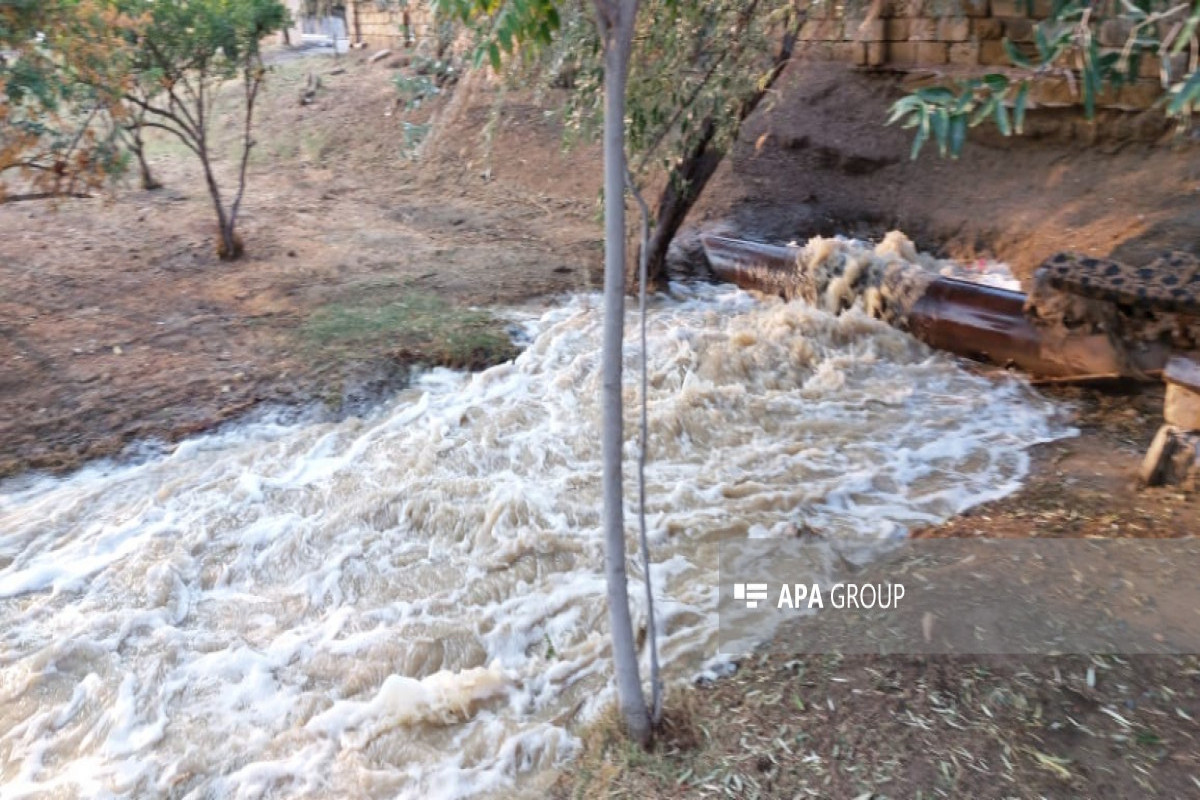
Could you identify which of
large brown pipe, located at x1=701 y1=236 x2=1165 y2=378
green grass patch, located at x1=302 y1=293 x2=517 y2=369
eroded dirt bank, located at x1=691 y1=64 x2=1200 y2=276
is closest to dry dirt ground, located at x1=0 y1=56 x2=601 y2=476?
green grass patch, located at x1=302 y1=293 x2=517 y2=369

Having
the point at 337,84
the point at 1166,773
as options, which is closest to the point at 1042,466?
the point at 1166,773

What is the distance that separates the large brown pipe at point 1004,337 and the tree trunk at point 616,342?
4425mm

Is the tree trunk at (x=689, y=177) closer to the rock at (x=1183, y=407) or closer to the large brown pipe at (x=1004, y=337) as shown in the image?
the large brown pipe at (x=1004, y=337)

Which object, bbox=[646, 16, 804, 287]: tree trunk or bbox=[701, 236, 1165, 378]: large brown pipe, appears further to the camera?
bbox=[646, 16, 804, 287]: tree trunk

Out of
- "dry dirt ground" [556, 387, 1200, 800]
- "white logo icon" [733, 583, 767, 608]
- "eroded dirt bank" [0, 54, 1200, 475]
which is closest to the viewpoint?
"dry dirt ground" [556, 387, 1200, 800]

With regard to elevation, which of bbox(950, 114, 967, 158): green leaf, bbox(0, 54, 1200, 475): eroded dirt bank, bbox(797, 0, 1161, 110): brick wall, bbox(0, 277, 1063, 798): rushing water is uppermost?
bbox(797, 0, 1161, 110): brick wall

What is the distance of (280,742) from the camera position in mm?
3201

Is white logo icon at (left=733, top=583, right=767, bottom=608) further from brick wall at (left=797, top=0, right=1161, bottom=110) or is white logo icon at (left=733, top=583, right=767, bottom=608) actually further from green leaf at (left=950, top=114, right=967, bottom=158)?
brick wall at (left=797, top=0, right=1161, bottom=110)

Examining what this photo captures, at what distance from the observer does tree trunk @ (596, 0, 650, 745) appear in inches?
86.4

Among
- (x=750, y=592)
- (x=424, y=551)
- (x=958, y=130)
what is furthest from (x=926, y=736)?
(x=424, y=551)

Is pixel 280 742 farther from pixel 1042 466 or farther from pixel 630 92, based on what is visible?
pixel 1042 466

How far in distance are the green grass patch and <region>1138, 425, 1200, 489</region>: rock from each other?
4.19 meters

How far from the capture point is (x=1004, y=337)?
247 inches

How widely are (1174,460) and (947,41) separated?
21.9 feet
